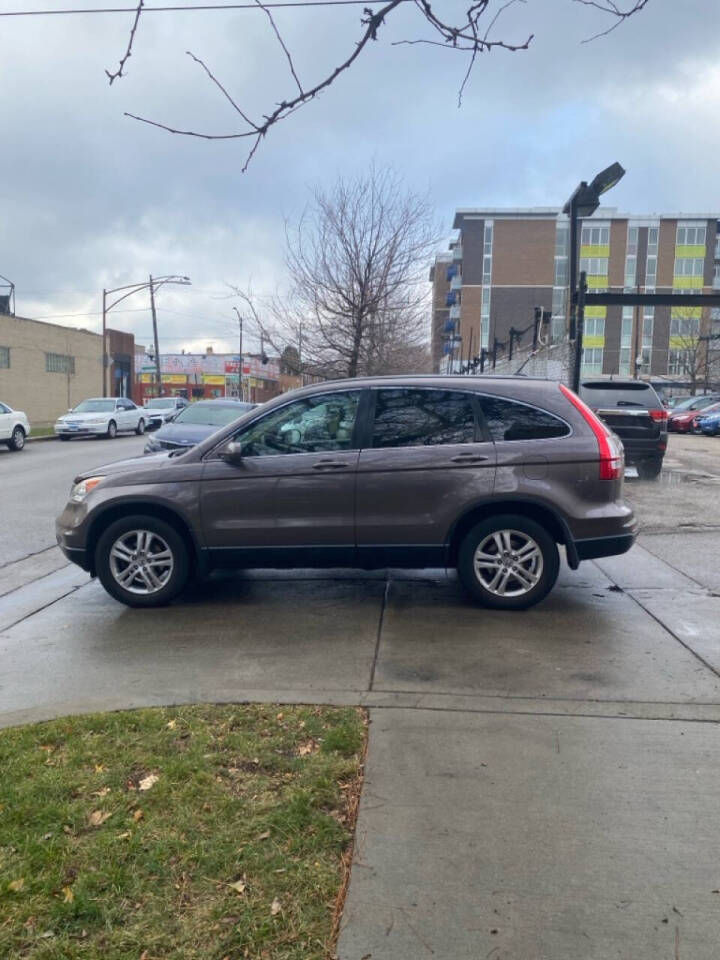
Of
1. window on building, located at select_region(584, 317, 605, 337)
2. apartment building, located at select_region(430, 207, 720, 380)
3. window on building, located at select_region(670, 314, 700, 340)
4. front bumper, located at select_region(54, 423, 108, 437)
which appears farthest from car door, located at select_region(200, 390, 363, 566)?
window on building, located at select_region(584, 317, 605, 337)

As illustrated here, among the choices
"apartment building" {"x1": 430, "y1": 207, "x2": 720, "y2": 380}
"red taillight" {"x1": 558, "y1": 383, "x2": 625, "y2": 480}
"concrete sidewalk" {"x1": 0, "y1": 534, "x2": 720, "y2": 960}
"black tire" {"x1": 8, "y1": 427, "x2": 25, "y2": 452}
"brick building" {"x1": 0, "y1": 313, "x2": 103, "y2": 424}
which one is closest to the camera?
"concrete sidewalk" {"x1": 0, "y1": 534, "x2": 720, "y2": 960}

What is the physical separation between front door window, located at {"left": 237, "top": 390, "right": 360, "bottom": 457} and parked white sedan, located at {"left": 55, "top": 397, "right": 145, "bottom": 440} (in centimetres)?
2422

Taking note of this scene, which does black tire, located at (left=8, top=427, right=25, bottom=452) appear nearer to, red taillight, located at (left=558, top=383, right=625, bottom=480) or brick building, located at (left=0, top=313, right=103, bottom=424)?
brick building, located at (left=0, top=313, right=103, bottom=424)

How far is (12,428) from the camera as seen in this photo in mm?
23266

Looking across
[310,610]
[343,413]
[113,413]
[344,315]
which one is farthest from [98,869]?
[113,413]

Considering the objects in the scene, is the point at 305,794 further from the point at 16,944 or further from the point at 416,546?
the point at 416,546

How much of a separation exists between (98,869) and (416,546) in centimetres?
360

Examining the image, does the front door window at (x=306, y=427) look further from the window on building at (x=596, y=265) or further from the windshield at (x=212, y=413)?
the window on building at (x=596, y=265)

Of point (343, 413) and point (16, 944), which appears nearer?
point (16, 944)

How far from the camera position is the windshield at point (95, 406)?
3014 centimetres

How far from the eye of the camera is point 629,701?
437cm

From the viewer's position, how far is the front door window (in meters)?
6.22

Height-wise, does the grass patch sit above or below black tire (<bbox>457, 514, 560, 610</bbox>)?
below

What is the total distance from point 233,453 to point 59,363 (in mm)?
40150
